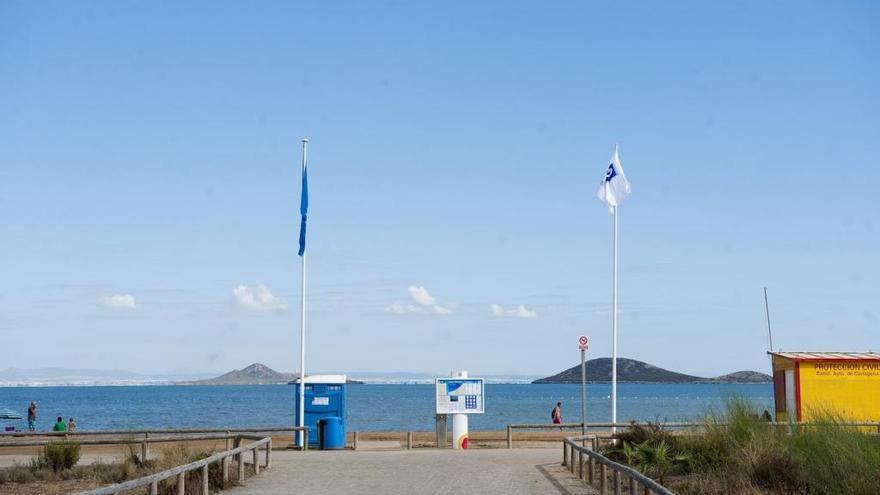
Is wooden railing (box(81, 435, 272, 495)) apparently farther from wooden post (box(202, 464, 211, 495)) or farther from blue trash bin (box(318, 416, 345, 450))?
blue trash bin (box(318, 416, 345, 450))

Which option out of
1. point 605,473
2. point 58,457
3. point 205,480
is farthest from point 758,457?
point 58,457

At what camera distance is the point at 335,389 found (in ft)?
91.9

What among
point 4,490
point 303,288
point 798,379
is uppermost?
point 303,288

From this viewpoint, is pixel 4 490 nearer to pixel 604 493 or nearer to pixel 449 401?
pixel 604 493

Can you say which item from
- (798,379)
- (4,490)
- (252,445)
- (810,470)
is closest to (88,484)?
(4,490)

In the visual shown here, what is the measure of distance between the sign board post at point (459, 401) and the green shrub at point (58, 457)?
35.3 feet

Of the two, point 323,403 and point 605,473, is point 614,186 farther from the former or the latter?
point 605,473

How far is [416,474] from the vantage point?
1930 cm

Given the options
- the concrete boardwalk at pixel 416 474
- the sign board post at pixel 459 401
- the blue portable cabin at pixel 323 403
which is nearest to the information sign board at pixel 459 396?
the sign board post at pixel 459 401

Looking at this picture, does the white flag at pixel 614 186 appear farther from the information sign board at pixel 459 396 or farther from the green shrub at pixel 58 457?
the green shrub at pixel 58 457

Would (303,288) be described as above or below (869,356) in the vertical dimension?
above

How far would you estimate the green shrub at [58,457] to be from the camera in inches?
781

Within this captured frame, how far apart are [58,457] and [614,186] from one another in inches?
732

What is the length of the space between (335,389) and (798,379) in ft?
38.5
